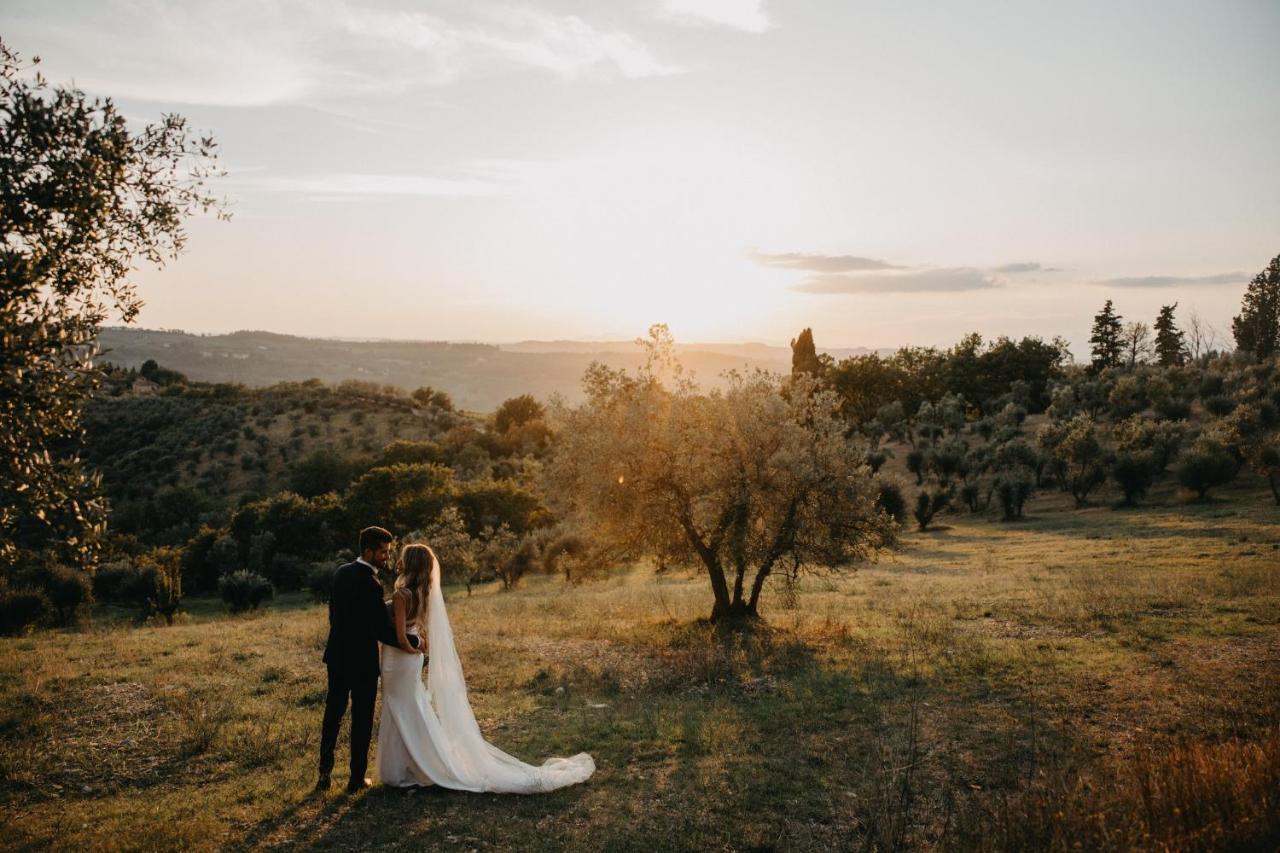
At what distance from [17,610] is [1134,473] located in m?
58.5

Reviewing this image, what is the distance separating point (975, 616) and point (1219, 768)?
13.8 meters

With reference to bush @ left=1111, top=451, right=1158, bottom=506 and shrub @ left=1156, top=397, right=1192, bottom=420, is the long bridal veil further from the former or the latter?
shrub @ left=1156, top=397, right=1192, bottom=420

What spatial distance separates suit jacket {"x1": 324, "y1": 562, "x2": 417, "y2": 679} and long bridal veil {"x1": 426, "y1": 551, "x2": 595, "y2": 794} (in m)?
0.70

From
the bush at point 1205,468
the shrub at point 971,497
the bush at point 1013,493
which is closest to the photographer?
the bush at point 1205,468

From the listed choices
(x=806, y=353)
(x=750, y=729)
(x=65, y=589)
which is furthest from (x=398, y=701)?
(x=806, y=353)

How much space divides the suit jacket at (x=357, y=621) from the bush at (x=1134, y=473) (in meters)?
52.7

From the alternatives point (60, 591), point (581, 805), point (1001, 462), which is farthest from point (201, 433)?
point (581, 805)

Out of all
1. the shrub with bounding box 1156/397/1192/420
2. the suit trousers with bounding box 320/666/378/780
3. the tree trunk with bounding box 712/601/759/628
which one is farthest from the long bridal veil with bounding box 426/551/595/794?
the shrub with bounding box 1156/397/1192/420

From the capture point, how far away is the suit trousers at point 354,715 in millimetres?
9688

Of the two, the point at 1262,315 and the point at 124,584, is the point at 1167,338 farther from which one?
the point at 124,584

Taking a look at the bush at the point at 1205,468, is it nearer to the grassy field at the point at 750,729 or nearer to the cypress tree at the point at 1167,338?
the grassy field at the point at 750,729

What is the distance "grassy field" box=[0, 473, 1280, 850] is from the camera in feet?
27.2

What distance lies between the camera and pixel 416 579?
10047 millimetres

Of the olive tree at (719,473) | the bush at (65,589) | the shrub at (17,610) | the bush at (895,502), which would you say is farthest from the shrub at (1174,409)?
the shrub at (17,610)
